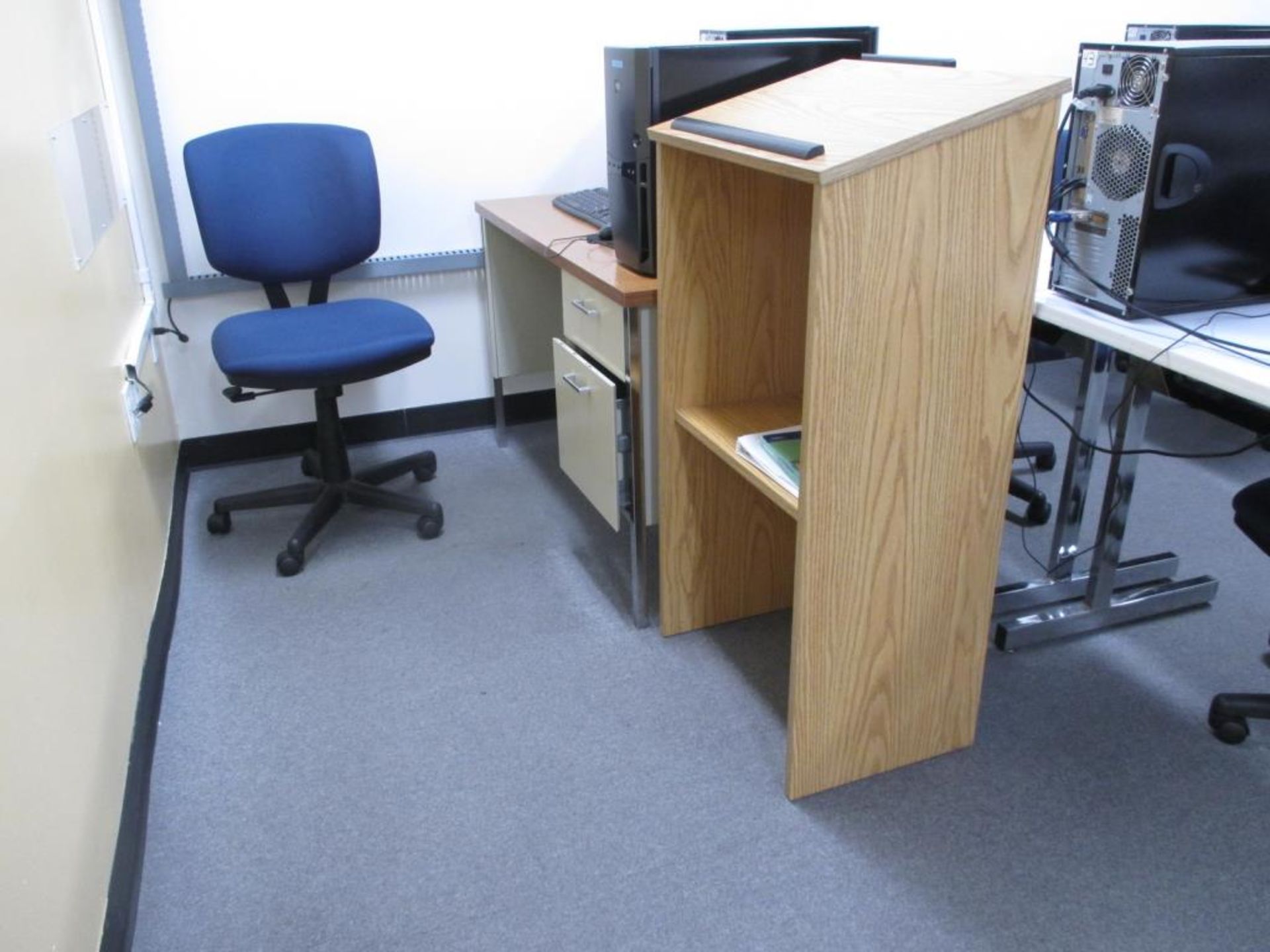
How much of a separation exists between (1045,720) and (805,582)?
26.6 inches

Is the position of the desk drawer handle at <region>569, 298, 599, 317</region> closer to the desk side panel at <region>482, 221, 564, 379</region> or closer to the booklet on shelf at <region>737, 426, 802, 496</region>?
the booklet on shelf at <region>737, 426, 802, 496</region>

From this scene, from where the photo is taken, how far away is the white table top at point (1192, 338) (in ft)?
4.03

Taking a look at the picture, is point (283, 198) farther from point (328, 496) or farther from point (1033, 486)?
point (1033, 486)

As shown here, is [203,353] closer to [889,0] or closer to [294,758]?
[294,758]

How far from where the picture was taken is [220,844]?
157cm

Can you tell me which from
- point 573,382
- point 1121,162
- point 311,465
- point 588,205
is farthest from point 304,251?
point 1121,162

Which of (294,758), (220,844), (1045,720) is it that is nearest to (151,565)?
(294,758)

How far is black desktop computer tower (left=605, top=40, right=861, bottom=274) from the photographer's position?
175 cm

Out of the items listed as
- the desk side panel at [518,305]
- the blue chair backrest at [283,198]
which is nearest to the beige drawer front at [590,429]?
the desk side panel at [518,305]

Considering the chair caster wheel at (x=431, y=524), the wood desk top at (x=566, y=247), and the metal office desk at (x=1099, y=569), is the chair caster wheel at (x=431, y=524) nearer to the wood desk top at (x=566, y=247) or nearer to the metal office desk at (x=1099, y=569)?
the wood desk top at (x=566, y=247)

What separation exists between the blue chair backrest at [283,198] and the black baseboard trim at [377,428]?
556 millimetres

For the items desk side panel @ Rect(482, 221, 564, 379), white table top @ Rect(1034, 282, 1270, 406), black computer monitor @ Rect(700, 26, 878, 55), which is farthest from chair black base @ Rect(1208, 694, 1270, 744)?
desk side panel @ Rect(482, 221, 564, 379)

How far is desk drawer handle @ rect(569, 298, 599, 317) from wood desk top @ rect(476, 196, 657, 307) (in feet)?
0.19

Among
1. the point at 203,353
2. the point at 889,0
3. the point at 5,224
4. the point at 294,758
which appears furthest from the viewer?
the point at 889,0
